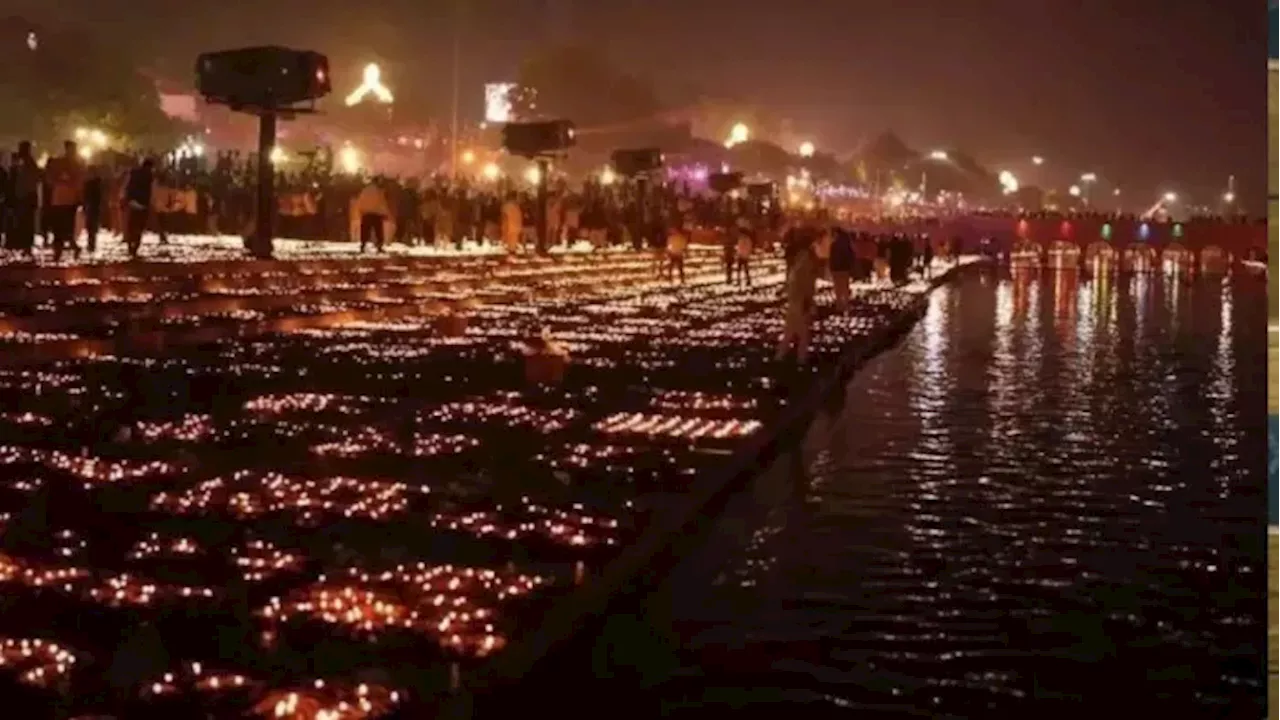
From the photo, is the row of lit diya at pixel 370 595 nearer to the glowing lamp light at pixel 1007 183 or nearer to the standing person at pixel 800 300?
the standing person at pixel 800 300

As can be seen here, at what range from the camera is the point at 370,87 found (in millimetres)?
46281

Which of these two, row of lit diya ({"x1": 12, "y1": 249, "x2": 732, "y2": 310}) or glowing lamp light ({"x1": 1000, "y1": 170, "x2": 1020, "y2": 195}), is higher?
glowing lamp light ({"x1": 1000, "y1": 170, "x2": 1020, "y2": 195})

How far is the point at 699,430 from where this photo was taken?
16.0 metres

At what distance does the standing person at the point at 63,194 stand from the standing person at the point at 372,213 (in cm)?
911

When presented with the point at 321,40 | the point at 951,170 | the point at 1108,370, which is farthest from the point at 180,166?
the point at 951,170

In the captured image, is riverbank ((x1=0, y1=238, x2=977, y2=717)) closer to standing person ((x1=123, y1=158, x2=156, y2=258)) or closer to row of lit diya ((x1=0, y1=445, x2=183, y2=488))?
row of lit diya ((x1=0, y1=445, x2=183, y2=488))

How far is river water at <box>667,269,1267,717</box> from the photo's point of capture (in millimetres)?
8273

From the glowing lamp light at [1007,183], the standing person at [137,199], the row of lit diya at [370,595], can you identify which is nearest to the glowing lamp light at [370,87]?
the standing person at [137,199]

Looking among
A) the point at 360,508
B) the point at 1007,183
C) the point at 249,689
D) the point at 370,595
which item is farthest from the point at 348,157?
the point at 1007,183

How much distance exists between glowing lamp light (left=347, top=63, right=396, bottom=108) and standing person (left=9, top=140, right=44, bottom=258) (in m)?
19.5

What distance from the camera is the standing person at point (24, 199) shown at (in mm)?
24922

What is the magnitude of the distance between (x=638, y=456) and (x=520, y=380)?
18.1 ft

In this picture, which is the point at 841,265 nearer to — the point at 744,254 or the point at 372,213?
the point at 372,213

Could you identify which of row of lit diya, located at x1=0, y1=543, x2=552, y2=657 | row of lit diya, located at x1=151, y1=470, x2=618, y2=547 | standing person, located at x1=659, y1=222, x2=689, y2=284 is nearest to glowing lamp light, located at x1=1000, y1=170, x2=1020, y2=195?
standing person, located at x1=659, y1=222, x2=689, y2=284
